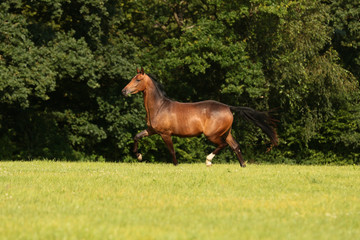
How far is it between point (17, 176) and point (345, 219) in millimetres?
8641

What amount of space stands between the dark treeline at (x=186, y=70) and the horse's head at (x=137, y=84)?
7.14 m

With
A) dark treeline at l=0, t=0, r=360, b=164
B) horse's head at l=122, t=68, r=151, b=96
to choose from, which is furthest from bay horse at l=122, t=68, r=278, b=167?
dark treeline at l=0, t=0, r=360, b=164

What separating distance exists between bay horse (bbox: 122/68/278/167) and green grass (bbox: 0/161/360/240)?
3804mm

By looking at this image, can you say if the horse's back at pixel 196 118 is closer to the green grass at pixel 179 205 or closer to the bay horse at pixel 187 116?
the bay horse at pixel 187 116

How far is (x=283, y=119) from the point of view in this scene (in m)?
34.2

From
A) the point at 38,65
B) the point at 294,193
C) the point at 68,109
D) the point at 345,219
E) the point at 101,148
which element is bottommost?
the point at 101,148

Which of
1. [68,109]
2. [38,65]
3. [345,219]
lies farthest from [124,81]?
[345,219]

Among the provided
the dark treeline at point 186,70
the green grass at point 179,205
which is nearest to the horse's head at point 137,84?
the green grass at point 179,205

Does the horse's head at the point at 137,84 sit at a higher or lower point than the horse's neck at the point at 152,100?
higher

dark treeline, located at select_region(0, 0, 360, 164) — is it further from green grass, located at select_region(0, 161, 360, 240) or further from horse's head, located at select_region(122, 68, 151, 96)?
green grass, located at select_region(0, 161, 360, 240)

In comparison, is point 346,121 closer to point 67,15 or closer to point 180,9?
point 180,9

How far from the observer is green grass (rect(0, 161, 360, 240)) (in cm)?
788

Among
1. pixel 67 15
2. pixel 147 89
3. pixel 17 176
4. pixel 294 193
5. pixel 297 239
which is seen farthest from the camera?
pixel 67 15

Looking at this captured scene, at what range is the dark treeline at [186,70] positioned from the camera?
2728 cm
